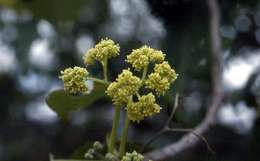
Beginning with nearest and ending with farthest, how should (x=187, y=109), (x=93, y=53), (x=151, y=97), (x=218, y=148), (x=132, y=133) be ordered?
(x=151, y=97), (x=93, y=53), (x=187, y=109), (x=218, y=148), (x=132, y=133)

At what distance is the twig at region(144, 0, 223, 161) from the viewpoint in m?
1.69

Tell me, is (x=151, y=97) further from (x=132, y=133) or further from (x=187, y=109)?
(x=132, y=133)

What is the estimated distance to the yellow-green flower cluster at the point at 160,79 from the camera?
1.26m

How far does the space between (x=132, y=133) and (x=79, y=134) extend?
60cm

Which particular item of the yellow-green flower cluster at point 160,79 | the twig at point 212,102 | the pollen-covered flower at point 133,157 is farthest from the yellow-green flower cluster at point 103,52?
the twig at point 212,102

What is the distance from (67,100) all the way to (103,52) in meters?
0.36

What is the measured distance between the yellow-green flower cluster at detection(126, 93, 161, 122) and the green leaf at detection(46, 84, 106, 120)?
398 millimetres

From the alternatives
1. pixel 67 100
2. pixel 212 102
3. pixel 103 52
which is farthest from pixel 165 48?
pixel 103 52

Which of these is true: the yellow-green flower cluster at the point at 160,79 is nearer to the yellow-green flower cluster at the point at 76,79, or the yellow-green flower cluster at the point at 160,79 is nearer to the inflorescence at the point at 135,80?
the inflorescence at the point at 135,80

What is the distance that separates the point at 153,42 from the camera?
85.0 inches

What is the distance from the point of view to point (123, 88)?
123cm

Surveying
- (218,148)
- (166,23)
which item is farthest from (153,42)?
(218,148)

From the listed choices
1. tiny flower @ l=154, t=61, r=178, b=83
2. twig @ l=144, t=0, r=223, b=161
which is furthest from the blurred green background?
tiny flower @ l=154, t=61, r=178, b=83

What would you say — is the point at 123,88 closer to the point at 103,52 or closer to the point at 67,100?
the point at 103,52
